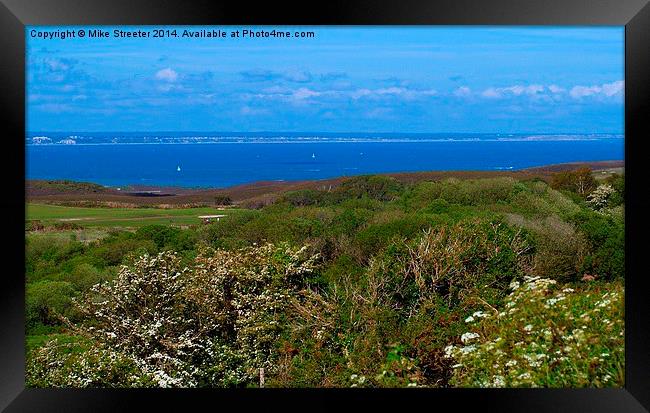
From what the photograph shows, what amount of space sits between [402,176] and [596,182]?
8.35 ft

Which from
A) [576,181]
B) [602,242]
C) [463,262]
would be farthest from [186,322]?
[576,181]

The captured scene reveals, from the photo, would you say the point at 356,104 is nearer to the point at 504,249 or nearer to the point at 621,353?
the point at 504,249

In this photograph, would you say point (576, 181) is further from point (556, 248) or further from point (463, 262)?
point (463, 262)

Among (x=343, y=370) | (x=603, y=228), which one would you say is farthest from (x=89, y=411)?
(x=603, y=228)

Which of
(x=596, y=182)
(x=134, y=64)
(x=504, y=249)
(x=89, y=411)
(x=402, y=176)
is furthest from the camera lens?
(x=134, y=64)

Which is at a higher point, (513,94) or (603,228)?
(513,94)

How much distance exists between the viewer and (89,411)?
4.30 m

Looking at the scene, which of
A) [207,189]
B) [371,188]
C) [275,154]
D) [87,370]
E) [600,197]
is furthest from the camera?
[275,154]

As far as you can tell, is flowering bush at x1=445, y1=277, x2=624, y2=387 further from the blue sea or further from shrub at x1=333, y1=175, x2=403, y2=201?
the blue sea

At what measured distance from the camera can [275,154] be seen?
38.0 ft

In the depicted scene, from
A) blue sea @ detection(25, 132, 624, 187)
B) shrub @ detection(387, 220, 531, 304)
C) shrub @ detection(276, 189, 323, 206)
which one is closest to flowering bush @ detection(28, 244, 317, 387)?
shrub @ detection(387, 220, 531, 304)

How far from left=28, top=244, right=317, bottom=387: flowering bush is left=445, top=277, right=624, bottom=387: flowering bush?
277 cm

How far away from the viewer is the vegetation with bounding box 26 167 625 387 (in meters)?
5.71

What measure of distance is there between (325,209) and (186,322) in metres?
2.60
